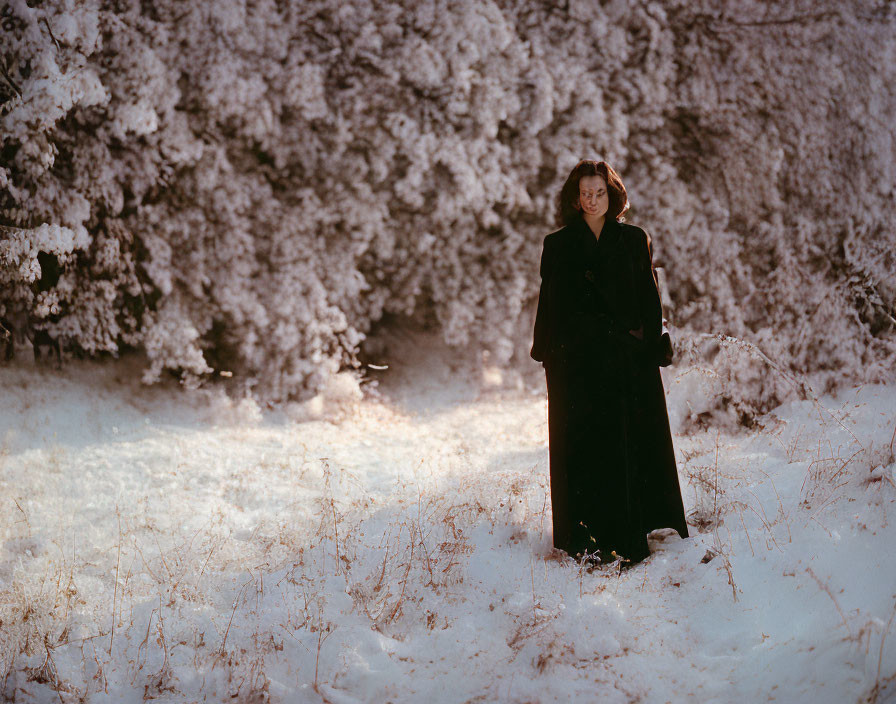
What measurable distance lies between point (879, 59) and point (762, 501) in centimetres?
508

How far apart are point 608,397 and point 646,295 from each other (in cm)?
52

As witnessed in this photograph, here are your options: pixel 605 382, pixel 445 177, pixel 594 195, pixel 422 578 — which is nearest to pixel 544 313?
pixel 605 382

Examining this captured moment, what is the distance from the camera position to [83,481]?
4.65 meters

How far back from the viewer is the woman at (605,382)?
3355 mm

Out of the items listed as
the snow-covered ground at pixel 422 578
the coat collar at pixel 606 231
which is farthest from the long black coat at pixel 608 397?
the snow-covered ground at pixel 422 578

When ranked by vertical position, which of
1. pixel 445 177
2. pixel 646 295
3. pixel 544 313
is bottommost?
pixel 544 313

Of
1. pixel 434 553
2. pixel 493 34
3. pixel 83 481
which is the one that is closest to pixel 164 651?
pixel 434 553

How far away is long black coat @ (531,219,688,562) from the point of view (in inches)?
132

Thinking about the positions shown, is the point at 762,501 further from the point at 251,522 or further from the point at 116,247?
the point at 116,247

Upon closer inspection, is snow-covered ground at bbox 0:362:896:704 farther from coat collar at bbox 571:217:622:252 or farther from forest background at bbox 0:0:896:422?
coat collar at bbox 571:217:622:252

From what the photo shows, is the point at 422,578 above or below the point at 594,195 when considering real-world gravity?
below

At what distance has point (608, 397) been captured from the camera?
338 centimetres

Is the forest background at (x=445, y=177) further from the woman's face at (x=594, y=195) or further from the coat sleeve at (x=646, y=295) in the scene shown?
the woman's face at (x=594, y=195)

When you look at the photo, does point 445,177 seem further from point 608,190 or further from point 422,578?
point 422,578
